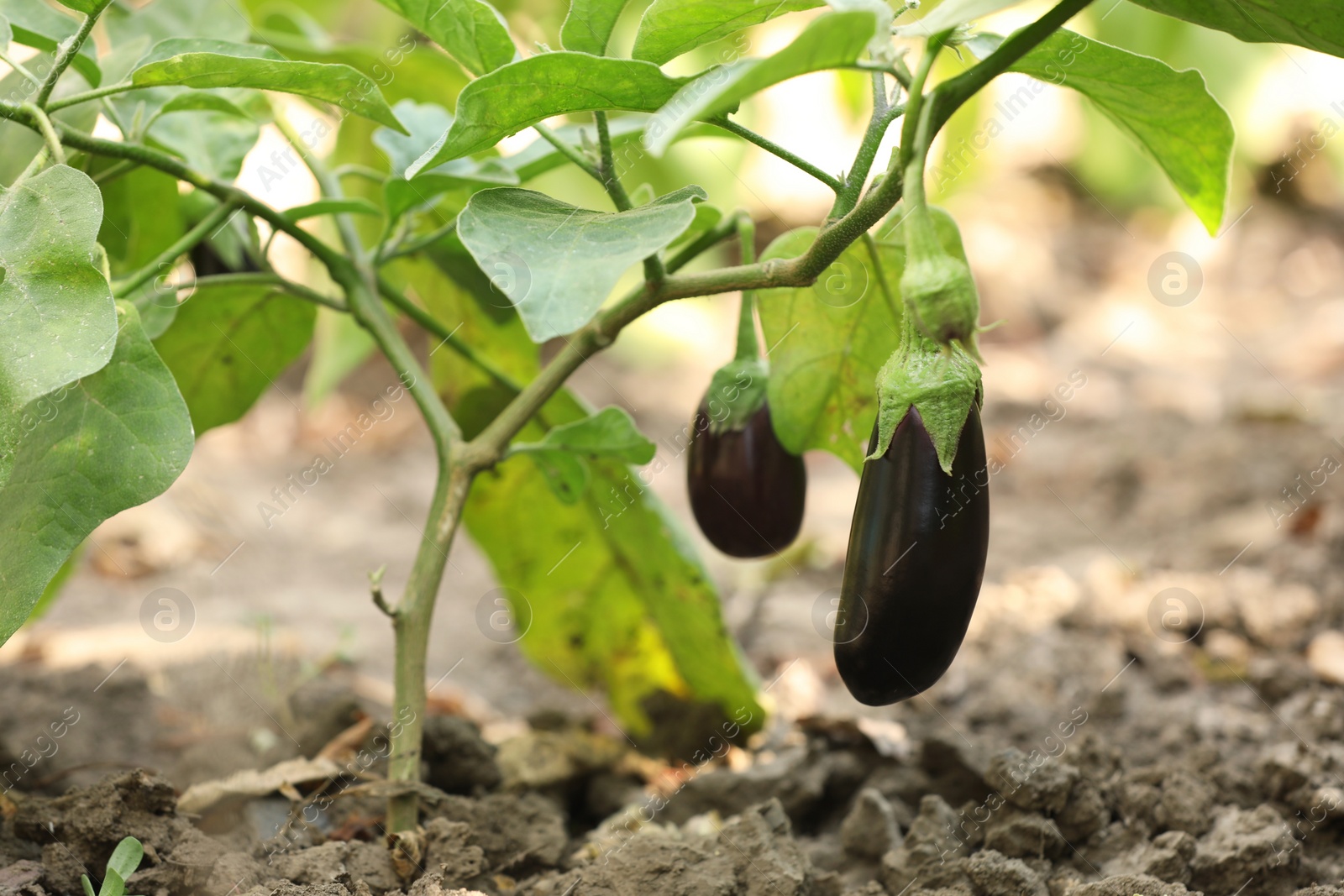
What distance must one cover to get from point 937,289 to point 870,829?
53cm

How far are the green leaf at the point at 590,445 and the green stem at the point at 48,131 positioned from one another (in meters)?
0.34

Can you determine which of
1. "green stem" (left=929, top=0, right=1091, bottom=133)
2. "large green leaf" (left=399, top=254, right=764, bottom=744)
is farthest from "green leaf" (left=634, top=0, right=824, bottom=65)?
"large green leaf" (left=399, top=254, right=764, bottom=744)

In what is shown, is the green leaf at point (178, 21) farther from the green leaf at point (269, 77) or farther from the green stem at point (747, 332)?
the green stem at point (747, 332)

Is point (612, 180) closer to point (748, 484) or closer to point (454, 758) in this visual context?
point (748, 484)

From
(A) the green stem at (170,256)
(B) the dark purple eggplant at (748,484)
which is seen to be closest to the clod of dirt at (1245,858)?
(B) the dark purple eggplant at (748,484)

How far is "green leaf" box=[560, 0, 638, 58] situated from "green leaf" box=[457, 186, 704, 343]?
4.0 inches

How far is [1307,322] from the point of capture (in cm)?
269

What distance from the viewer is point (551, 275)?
0.52 meters

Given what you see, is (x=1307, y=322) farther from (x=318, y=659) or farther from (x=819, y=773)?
(x=318, y=659)

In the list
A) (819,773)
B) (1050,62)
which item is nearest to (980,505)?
(1050,62)

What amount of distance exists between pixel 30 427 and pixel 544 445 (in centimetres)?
34

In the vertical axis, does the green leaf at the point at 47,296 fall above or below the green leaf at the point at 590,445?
above

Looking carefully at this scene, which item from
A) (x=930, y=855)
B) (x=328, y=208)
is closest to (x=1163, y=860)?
(x=930, y=855)

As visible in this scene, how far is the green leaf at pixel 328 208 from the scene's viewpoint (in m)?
0.80
